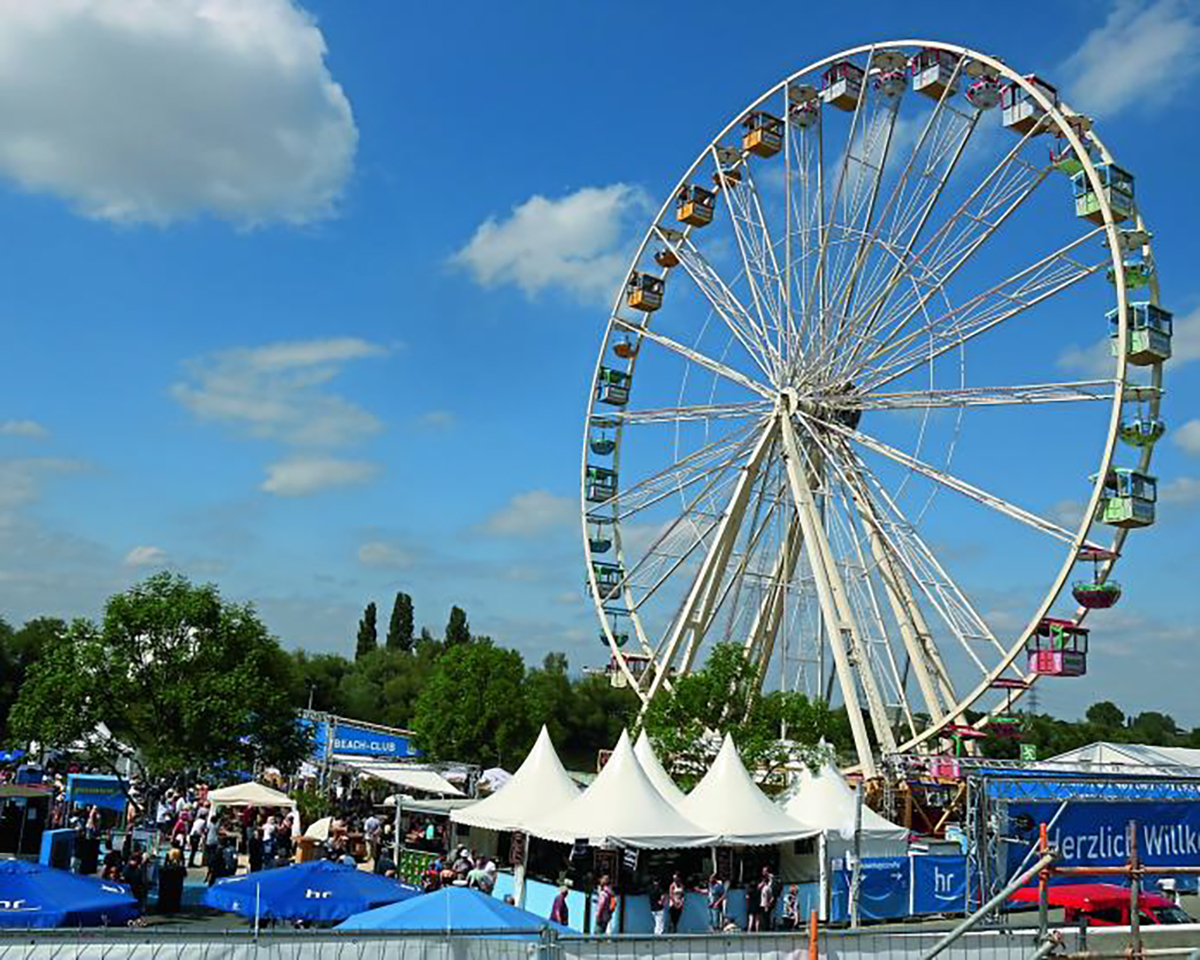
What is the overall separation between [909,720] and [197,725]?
17.5m

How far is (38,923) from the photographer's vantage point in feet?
42.8

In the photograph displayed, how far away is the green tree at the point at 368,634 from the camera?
4235 inches

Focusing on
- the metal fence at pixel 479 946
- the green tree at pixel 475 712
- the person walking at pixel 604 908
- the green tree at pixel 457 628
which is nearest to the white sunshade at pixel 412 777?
the person walking at pixel 604 908

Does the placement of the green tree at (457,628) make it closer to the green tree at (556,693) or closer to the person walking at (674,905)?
the green tree at (556,693)

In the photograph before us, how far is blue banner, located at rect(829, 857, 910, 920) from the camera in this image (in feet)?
75.0

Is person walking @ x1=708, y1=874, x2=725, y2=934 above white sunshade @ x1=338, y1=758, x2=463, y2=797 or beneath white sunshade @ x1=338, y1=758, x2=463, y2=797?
beneath

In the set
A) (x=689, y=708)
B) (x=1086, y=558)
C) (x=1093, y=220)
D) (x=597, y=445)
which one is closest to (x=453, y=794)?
(x=689, y=708)

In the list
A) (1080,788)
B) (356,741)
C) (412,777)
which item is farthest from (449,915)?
(356,741)

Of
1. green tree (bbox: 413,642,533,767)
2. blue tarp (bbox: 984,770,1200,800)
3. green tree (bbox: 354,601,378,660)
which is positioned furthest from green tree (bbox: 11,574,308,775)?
green tree (bbox: 354,601,378,660)

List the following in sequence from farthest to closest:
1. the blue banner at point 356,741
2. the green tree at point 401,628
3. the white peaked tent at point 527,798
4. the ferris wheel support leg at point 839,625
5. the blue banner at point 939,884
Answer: the green tree at point 401,628, the blue banner at point 356,741, the ferris wheel support leg at point 839,625, the white peaked tent at point 527,798, the blue banner at point 939,884

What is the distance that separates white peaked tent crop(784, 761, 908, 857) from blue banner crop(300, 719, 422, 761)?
785 inches

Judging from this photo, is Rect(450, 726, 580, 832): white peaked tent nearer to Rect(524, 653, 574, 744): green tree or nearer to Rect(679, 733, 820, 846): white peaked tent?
Rect(679, 733, 820, 846): white peaked tent

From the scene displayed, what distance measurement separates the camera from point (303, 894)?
14.7 meters

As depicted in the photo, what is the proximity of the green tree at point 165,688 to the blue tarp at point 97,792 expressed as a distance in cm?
261
